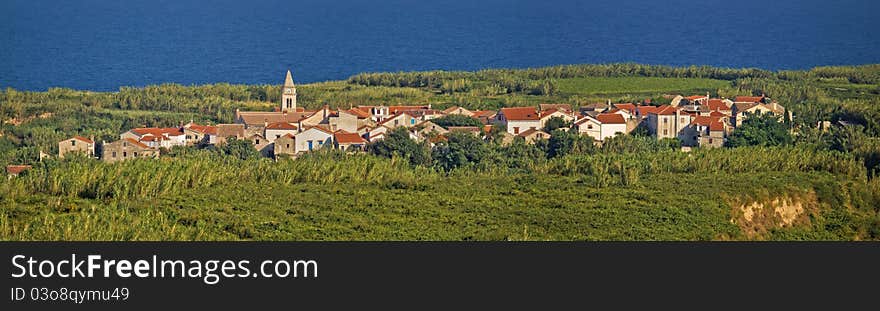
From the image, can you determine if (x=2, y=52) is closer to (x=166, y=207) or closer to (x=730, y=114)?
(x=730, y=114)

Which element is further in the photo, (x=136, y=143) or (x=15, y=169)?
(x=136, y=143)

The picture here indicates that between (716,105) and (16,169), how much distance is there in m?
19.4

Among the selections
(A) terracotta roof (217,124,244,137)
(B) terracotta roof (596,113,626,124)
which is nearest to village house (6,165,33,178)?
(A) terracotta roof (217,124,244,137)

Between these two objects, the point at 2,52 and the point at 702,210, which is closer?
the point at 702,210

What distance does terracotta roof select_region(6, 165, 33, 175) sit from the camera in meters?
26.6

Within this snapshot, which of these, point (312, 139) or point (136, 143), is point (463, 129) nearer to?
point (312, 139)

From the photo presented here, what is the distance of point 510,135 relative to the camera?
3300 cm

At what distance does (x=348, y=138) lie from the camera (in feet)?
105

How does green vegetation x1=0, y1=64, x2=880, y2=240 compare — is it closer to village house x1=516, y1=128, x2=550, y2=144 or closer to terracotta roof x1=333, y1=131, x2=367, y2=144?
village house x1=516, y1=128, x2=550, y2=144

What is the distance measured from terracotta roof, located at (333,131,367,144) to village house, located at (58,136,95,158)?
5.52m

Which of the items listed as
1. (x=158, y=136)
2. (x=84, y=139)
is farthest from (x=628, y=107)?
(x=84, y=139)

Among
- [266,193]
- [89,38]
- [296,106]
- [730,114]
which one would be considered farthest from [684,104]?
[89,38]
